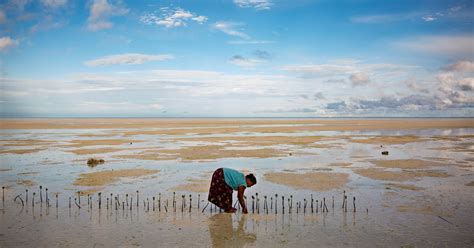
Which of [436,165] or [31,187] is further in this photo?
[436,165]

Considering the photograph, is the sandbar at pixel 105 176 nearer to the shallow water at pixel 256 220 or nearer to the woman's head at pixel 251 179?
the shallow water at pixel 256 220

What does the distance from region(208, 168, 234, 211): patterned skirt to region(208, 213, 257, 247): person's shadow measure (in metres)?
0.45

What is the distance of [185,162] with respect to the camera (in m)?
22.1

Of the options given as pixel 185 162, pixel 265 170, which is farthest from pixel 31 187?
pixel 265 170

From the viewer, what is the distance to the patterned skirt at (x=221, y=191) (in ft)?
35.6

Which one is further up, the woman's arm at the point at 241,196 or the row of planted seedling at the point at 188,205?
the woman's arm at the point at 241,196

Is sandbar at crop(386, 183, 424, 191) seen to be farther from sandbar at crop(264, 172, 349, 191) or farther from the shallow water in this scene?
sandbar at crop(264, 172, 349, 191)

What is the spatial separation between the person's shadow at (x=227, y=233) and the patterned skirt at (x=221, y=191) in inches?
17.8

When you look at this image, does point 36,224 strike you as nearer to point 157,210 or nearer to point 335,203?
point 157,210

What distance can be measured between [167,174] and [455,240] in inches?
508

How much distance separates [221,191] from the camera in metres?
10.9

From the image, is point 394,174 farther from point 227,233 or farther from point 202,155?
point 202,155

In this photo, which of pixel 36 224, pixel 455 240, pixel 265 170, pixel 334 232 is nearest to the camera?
pixel 455 240

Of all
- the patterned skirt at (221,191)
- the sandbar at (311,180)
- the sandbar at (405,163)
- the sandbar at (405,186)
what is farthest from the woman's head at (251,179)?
the sandbar at (405,163)
